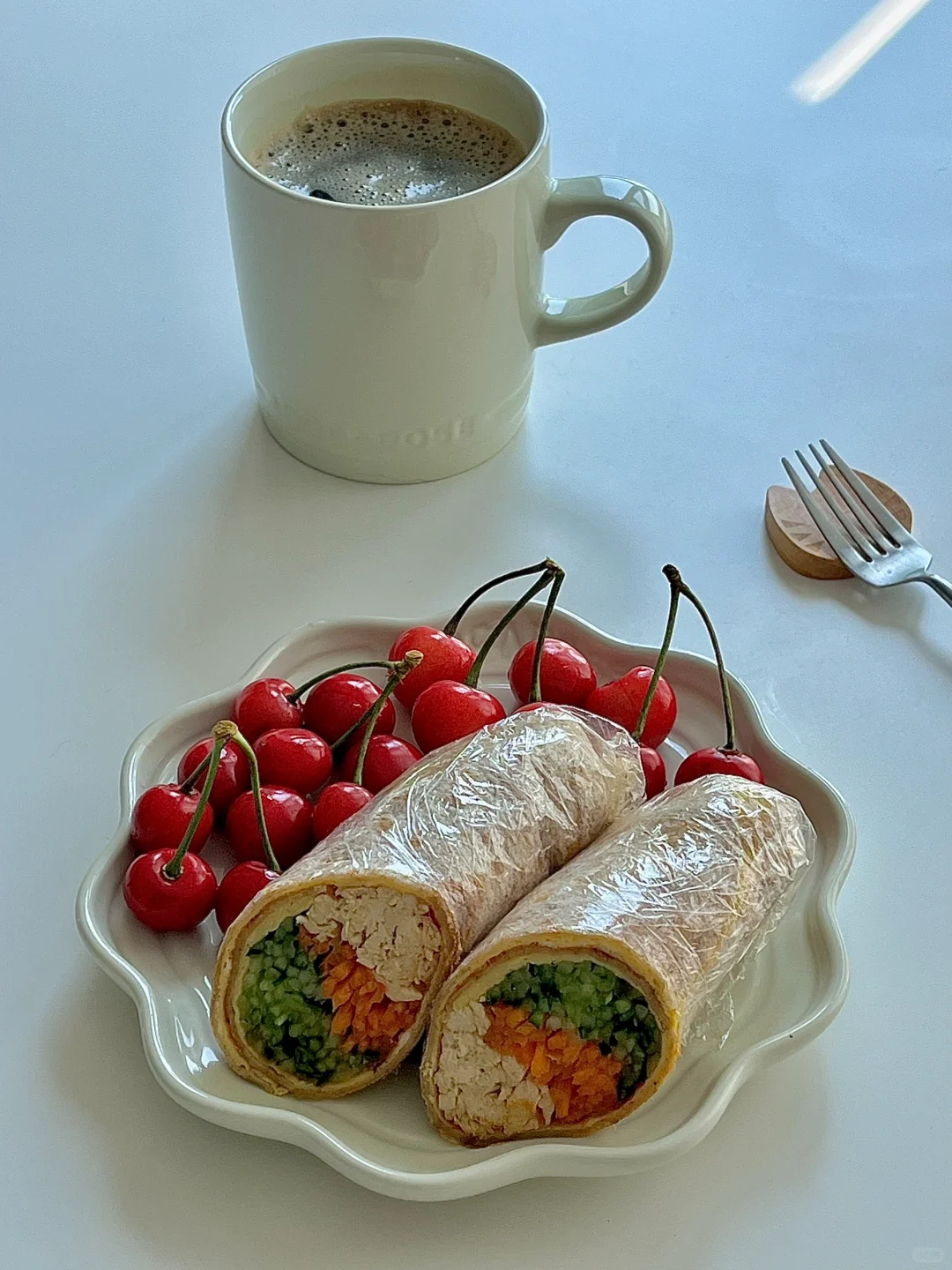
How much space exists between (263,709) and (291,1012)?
0.76 feet

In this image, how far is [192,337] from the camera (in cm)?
130

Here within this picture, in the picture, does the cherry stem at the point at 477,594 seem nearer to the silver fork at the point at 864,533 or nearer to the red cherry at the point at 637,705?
the red cherry at the point at 637,705

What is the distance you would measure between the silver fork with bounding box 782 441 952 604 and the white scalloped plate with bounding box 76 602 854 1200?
197 millimetres

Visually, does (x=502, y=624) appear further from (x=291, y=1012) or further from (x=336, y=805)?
(x=291, y=1012)

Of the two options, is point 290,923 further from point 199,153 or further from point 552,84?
point 552,84

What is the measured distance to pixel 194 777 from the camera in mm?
863

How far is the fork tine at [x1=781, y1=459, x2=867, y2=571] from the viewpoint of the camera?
1.10 metres

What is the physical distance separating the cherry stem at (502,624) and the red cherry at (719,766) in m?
0.15

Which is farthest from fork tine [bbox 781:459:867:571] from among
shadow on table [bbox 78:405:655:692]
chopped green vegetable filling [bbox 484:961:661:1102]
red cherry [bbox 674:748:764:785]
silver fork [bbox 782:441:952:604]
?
chopped green vegetable filling [bbox 484:961:661:1102]

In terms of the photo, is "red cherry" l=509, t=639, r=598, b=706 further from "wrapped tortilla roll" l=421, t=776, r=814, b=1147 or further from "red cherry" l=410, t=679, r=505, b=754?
"wrapped tortilla roll" l=421, t=776, r=814, b=1147

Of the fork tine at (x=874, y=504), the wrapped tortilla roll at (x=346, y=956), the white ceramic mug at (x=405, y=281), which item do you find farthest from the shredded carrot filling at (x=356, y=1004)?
the fork tine at (x=874, y=504)

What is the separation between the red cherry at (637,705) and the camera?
94 cm

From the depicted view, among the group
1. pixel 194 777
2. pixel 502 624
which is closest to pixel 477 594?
pixel 502 624

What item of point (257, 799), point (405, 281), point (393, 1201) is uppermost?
point (405, 281)
